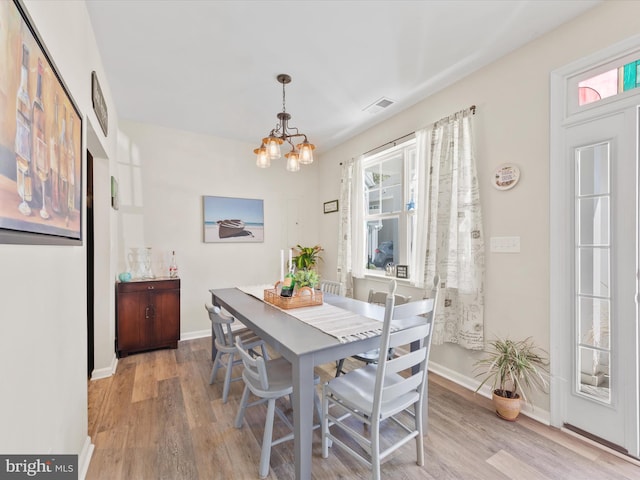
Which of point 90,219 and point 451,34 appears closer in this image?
point 451,34

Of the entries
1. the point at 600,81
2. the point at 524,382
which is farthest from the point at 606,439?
the point at 600,81

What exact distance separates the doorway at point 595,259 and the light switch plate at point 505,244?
0.24 m

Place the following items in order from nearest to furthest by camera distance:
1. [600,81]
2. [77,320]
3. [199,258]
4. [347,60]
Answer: [77,320] < [600,81] < [347,60] < [199,258]

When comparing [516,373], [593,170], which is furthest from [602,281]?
[516,373]

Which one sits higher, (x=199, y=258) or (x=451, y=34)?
(x=451, y=34)

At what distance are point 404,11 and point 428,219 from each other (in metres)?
1.68

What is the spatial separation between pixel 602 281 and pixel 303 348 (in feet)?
6.42

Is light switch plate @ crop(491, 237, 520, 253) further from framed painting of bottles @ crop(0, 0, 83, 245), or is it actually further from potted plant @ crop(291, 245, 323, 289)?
framed painting of bottles @ crop(0, 0, 83, 245)

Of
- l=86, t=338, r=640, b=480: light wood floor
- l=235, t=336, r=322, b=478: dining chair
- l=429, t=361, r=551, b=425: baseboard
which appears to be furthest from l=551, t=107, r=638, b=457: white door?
l=235, t=336, r=322, b=478: dining chair

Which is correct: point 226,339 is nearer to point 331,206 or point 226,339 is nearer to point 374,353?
point 374,353

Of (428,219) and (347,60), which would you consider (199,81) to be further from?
(428,219)

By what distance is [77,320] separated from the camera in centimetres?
158

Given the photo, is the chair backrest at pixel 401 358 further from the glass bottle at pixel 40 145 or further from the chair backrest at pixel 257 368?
the glass bottle at pixel 40 145

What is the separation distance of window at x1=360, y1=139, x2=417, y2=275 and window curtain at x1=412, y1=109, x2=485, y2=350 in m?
0.32
